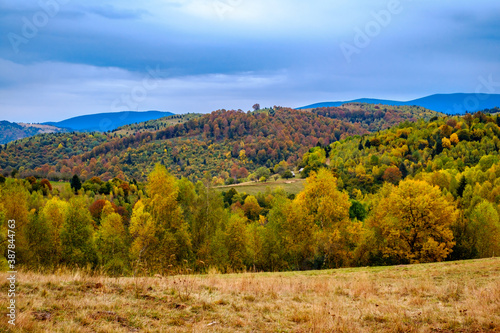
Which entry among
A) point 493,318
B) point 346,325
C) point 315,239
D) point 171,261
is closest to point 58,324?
point 346,325

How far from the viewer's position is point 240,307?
29.1 feet

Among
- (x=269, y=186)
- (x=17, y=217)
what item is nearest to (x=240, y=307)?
(x=17, y=217)

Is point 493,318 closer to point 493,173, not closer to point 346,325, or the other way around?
point 346,325

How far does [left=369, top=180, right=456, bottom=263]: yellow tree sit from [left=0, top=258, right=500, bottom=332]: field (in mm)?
19702

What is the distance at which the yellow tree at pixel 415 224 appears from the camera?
29.9 m

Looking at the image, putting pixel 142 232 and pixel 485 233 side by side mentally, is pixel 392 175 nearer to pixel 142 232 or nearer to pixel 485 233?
pixel 485 233

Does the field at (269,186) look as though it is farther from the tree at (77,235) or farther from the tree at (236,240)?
the tree at (77,235)

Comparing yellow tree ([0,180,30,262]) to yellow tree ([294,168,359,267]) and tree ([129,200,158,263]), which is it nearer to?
tree ([129,200,158,263])

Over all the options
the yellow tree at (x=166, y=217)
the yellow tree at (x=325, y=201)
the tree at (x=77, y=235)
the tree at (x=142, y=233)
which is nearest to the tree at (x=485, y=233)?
the yellow tree at (x=325, y=201)

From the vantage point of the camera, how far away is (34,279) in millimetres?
10008

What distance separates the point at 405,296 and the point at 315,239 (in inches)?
711

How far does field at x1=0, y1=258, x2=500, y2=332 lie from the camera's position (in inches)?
285

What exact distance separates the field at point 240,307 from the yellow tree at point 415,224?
64.6ft

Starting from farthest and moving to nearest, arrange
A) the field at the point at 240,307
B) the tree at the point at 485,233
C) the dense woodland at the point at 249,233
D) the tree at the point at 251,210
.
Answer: the tree at the point at 251,210 < the tree at the point at 485,233 < the dense woodland at the point at 249,233 < the field at the point at 240,307
